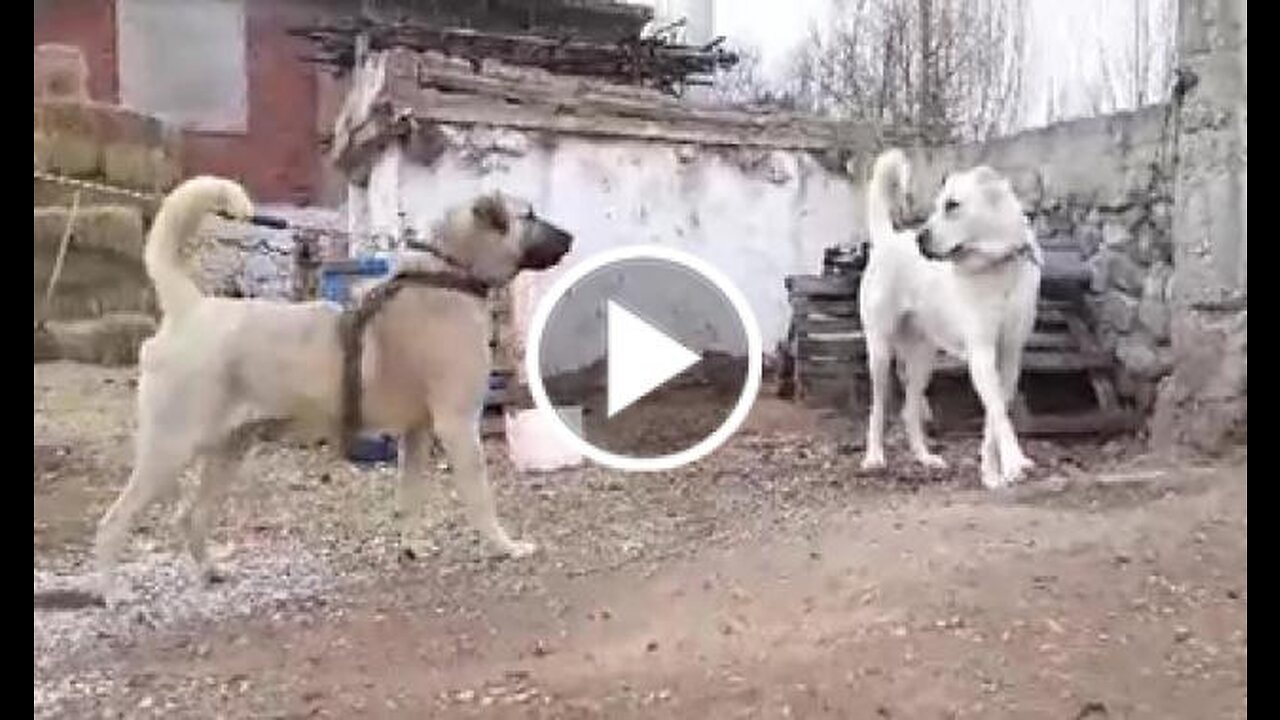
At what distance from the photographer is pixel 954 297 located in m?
1.73

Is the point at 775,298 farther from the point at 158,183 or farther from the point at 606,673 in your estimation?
the point at 158,183

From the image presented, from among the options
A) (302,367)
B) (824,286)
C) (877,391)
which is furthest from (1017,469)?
(302,367)

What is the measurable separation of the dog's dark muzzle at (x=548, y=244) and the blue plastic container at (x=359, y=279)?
164 mm

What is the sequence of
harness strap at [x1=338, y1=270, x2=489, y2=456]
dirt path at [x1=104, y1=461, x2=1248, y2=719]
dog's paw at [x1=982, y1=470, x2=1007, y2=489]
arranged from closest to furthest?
dirt path at [x1=104, y1=461, x2=1248, y2=719], dog's paw at [x1=982, y1=470, x2=1007, y2=489], harness strap at [x1=338, y1=270, x2=489, y2=456]

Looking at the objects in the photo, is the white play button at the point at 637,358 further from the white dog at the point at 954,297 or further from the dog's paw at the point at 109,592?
the dog's paw at the point at 109,592

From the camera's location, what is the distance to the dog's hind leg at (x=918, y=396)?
4.96 feet

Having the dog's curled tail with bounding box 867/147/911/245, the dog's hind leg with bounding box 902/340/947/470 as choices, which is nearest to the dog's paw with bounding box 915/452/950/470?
the dog's hind leg with bounding box 902/340/947/470

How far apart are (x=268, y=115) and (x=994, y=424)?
77 cm

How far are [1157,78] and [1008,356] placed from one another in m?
0.33

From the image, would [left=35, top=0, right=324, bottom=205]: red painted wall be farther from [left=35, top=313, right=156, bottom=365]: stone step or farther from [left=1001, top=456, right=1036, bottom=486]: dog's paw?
[left=1001, top=456, right=1036, bottom=486]: dog's paw

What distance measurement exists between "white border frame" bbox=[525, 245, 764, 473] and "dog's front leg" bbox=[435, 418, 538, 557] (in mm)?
119

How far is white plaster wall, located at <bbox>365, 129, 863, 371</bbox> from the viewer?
144cm

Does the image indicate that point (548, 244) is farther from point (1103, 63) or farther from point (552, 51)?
point (1103, 63)
